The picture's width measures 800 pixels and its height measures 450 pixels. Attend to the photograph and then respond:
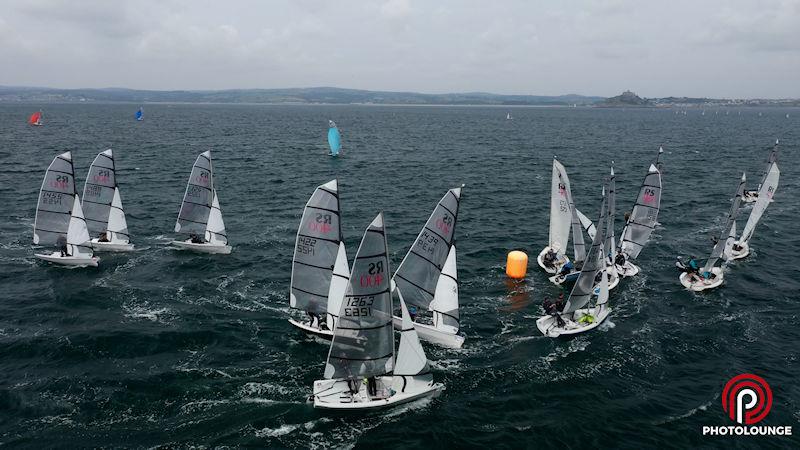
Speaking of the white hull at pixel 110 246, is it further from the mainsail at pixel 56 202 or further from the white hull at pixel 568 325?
the white hull at pixel 568 325

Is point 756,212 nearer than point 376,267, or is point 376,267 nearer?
point 376,267

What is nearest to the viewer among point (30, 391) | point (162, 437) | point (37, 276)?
point (162, 437)

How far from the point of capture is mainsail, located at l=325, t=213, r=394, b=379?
2061cm

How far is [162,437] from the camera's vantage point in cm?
1964

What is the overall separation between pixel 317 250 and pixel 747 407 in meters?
21.9

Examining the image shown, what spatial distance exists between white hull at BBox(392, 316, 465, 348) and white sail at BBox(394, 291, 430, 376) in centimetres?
432

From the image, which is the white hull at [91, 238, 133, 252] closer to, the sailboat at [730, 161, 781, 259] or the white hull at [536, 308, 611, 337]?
the white hull at [536, 308, 611, 337]

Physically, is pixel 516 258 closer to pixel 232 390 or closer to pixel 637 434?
pixel 637 434

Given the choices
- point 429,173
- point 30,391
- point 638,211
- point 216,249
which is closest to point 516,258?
point 638,211

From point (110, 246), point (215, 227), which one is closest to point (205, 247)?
point (215, 227)

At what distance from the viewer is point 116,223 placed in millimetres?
39781

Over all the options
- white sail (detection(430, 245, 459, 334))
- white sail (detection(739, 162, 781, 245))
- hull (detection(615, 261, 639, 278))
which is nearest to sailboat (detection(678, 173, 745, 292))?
hull (detection(615, 261, 639, 278))

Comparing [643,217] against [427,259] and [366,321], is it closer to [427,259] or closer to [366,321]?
[427,259]

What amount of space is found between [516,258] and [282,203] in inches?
1225
